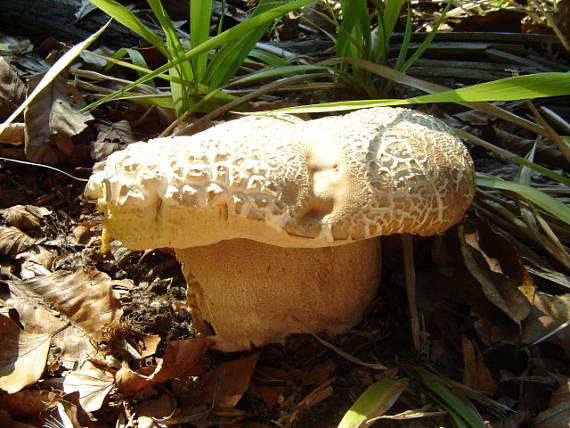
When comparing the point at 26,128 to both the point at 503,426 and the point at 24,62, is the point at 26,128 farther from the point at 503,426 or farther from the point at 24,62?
the point at 503,426

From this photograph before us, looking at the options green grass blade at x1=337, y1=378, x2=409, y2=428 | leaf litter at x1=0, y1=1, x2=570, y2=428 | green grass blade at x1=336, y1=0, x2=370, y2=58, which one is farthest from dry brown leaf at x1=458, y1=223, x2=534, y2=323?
green grass blade at x1=336, y1=0, x2=370, y2=58

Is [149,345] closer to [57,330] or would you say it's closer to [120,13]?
[57,330]

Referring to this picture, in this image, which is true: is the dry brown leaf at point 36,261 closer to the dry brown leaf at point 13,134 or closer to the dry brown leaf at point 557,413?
the dry brown leaf at point 13,134

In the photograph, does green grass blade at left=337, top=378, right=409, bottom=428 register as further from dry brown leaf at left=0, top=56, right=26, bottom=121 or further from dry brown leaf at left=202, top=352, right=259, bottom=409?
dry brown leaf at left=0, top=56, right=26, bottom=121

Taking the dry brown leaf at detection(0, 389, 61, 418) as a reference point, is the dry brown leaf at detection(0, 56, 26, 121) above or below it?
above

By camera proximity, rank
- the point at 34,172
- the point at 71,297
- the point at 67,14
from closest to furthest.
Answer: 1. the point at 71,297
2. the point at 34,172
3. the point at 67,14

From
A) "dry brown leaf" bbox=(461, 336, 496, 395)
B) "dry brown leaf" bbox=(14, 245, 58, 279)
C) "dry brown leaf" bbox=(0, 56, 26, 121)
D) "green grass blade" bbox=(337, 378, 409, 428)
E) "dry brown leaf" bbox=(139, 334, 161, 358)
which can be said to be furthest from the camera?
"dry brown leaf" bbox=(0, 56, 26, 121)

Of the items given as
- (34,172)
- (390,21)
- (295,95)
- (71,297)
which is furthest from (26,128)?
(390,21)
